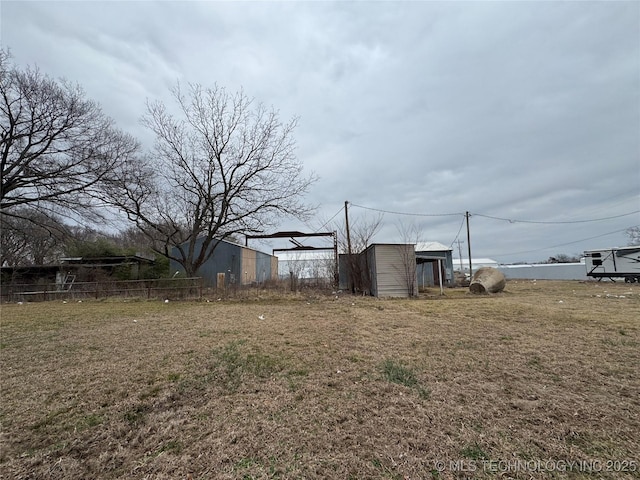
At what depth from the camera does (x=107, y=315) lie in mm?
8320

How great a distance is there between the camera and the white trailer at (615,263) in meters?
19.2

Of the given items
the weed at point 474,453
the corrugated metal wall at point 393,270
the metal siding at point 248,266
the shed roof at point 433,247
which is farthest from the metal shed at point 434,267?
the weed at point 474,453

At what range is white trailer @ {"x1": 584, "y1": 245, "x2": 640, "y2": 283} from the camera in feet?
63.1

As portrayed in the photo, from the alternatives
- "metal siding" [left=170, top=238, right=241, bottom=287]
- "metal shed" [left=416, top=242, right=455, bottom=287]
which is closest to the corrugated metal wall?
"metal shed" [left=416, top=242, right=455, bottom=287]

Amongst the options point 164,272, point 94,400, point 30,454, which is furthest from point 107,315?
point 164,272

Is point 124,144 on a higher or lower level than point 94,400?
higher

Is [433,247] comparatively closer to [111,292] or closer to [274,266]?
[274,266]

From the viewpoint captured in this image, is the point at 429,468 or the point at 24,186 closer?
the point at 429,468

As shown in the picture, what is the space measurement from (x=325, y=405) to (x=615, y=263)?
27633 mm

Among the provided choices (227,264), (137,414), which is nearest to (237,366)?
(137,414)

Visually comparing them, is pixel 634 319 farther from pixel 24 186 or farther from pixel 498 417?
pixel 24 186

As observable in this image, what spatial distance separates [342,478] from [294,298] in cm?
1106

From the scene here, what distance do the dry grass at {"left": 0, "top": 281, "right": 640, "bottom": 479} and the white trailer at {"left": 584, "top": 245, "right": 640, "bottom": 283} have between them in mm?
20855

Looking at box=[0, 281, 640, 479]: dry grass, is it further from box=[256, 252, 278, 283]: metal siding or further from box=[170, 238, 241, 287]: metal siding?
box=[256, 252, 278, 283]: metal siding
